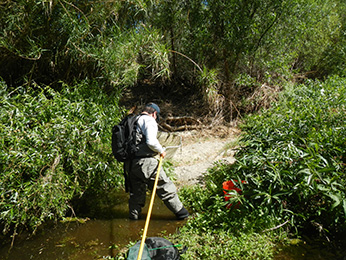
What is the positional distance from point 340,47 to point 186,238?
322 inches

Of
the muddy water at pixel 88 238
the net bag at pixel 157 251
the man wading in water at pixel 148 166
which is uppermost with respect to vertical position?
the man wading in water at pixel 148 166

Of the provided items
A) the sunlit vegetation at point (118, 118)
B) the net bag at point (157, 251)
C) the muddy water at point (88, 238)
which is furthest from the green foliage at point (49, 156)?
the net bag at point (157, 251)

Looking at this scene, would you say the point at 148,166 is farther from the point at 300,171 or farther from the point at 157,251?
the point at 300,171

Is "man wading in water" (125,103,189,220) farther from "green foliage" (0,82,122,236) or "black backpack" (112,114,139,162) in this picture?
"green foliage" (0,82,122,236)

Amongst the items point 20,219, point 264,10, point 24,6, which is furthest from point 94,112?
point 264,10

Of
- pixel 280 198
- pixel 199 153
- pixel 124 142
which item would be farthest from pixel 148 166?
pixel 199 153

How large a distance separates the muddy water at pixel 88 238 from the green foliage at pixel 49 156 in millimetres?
233

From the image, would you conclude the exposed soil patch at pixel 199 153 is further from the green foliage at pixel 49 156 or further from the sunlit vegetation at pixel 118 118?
the green foliage at pixel 49 156

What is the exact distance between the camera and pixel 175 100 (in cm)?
960

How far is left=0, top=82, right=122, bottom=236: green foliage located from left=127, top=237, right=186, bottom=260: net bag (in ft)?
4.02

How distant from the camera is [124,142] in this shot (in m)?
3.63

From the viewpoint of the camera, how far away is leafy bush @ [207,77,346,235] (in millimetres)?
3020

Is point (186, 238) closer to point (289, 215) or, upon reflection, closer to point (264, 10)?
point (289, 215)

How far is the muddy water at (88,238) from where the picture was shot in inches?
126
